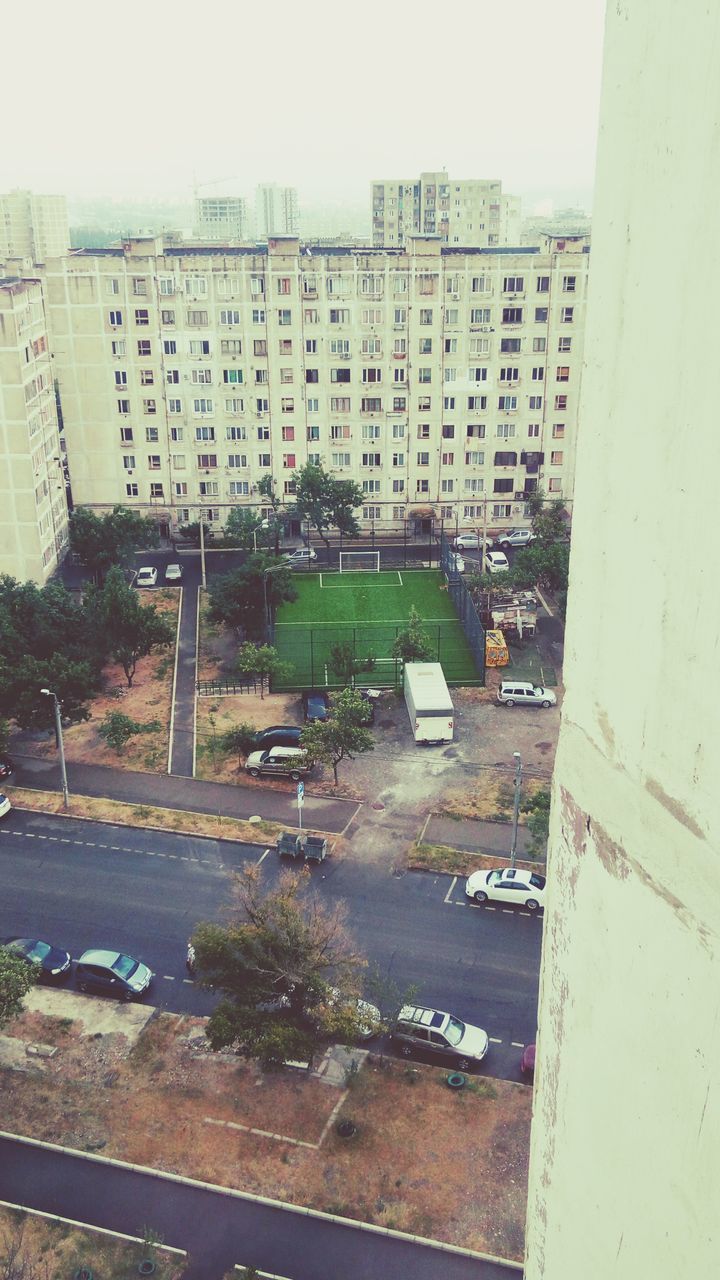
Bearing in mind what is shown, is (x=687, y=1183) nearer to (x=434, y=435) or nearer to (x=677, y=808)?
(x=677, y=808)

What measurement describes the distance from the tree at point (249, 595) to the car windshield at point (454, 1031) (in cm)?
2057

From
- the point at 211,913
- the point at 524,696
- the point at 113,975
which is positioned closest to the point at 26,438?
the point at 524,696

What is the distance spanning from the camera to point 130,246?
48375 millimetres

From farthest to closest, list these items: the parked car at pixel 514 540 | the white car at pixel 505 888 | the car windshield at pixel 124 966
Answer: the parked car at pixel 514 540
the white car at pixel 505 888
the car windshield at pixel 124 966

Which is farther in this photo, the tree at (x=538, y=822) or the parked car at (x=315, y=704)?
the parked car at (x=315, y=704)

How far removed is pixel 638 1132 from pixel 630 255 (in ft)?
5.80

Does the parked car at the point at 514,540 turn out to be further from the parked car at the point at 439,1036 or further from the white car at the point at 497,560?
the parked car at the point at 439,1036

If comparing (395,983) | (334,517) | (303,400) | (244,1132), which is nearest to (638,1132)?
(244,1132)

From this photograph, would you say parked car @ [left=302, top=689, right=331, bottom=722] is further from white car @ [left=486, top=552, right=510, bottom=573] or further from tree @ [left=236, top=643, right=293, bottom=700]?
white car @ [left=486, top=552, right=510, bottom=573]

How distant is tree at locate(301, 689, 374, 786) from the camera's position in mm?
28031

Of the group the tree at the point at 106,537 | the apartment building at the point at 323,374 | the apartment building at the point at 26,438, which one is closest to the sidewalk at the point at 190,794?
the apartment building at the point at 26,438

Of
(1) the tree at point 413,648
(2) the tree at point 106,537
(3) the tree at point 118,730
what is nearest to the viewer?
(3) the tree at point 118,730

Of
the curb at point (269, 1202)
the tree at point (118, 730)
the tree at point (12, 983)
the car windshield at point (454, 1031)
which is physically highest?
the tree at point (12, 983)

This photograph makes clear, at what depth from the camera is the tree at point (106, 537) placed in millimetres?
43375
